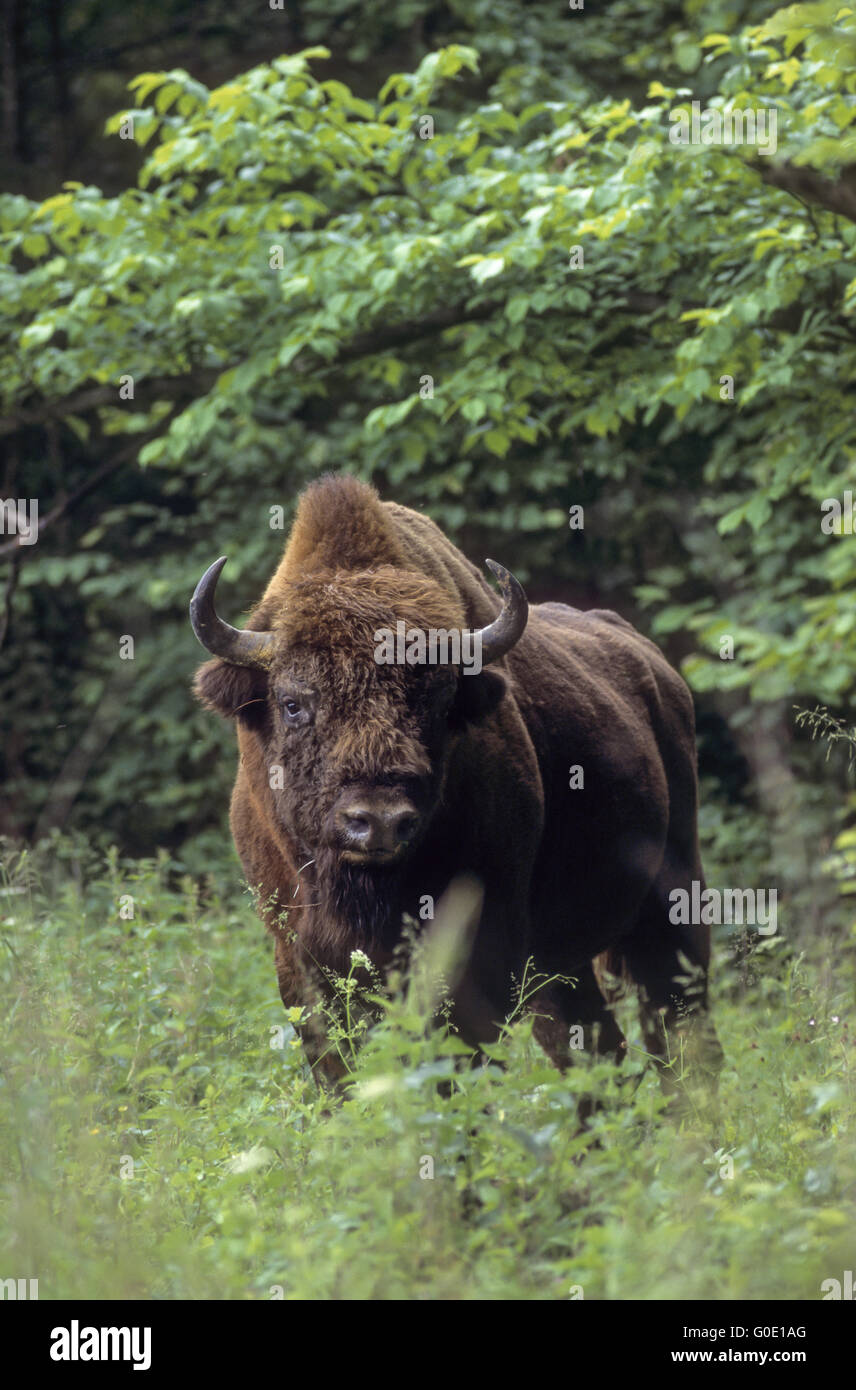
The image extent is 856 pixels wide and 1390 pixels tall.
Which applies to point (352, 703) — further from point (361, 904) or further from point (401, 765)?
point (361, 904)

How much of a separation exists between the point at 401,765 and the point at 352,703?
10.8 inches

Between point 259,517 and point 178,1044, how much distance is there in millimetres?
6402

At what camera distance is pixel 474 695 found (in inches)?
182

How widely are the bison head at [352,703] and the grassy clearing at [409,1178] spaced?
65 centimetres

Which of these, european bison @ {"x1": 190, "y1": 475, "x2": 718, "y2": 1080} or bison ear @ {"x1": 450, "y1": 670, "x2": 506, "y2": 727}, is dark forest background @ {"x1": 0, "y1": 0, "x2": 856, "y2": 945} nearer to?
european bison @ {"x1": 190, "y1": 475, "x2": 718, "y2": 1080}

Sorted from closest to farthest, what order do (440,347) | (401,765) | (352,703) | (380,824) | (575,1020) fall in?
1. (380,824)
2. (401,765)
3. (352,703)
4. (575,1020)
5. (440,347)

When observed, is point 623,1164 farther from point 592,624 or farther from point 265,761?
point 592,624

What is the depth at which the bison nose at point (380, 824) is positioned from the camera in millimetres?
4051

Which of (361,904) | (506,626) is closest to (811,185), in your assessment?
(506,626)

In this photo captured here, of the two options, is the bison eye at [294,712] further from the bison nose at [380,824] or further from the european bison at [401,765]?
the bison nose at [380,824]

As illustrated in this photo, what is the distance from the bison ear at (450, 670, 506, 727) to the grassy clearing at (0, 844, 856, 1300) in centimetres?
117

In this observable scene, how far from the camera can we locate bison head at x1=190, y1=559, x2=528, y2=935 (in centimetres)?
418

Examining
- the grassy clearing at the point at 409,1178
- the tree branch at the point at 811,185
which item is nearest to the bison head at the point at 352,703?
the grassy clearing at the point at 409,1178

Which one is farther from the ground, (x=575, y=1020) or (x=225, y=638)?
(x=225, y=638)
